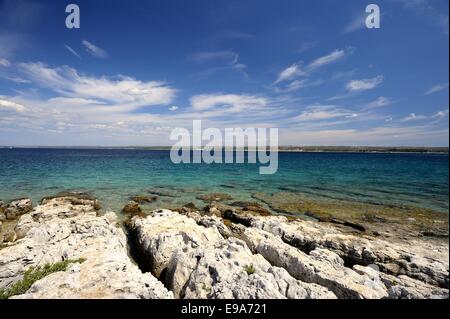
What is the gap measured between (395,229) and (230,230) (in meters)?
13.8

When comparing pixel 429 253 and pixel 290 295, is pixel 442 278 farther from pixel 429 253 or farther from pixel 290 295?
pixel 290 295

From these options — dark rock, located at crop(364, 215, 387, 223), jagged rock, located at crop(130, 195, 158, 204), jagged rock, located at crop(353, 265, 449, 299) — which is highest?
jagged rock, located at crop(353, 265, 449, 299)

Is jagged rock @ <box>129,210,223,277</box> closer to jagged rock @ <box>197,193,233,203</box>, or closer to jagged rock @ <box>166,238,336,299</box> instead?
jagged rock @ <box>166,238,336,299</box>

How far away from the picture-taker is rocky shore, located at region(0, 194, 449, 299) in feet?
23.6

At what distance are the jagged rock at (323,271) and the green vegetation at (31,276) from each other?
8.12 m

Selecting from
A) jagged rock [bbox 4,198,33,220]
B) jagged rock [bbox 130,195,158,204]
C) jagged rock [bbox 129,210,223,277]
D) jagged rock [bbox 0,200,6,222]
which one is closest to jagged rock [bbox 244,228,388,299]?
jagged rock [bbox 129,210,223,277]

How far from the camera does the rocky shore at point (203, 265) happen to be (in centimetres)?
718

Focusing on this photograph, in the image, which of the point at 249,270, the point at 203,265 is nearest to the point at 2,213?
the point at 203,265

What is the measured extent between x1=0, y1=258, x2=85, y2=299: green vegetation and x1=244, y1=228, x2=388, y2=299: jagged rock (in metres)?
8.12

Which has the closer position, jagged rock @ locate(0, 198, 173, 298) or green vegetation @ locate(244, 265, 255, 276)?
jagged rock @ locate(0, 198, 173, 298)

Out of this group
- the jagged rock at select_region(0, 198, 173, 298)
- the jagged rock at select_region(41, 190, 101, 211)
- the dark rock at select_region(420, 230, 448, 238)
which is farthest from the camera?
the jagged rock at select_region(41, 190, 101, 211)

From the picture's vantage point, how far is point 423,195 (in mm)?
30094
